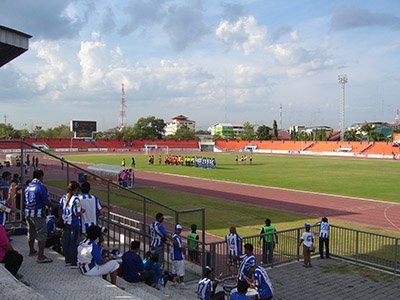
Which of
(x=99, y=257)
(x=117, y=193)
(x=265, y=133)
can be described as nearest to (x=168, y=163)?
(x=117, y=193)

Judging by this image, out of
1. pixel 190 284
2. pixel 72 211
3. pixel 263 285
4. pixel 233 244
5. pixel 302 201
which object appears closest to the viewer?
pixel 263 285

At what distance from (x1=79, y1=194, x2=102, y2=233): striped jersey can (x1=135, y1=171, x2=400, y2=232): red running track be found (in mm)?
14696

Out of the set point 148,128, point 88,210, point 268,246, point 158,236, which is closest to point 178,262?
point 158,236

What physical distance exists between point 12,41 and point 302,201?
18.4m

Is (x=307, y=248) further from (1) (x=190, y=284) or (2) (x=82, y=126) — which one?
(2) (x=82, y=126)

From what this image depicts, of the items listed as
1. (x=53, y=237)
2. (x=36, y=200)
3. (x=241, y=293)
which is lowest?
(x=241, y=293)

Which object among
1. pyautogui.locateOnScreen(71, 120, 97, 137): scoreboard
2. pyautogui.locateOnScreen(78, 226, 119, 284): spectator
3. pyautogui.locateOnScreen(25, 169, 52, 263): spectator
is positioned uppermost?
pyautogui.locateOnScreen(71, 120, 97, 137): scoreboard

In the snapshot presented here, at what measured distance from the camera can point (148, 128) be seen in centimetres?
14000

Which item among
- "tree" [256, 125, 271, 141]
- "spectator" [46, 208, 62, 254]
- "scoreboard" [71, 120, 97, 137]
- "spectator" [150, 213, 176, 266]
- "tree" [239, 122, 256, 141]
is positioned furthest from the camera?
"tree" [239, 122, 256, 141]

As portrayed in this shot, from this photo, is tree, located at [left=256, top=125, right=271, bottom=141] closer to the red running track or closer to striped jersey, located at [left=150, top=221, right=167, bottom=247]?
the red running track

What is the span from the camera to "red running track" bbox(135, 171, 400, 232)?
20.2 meters

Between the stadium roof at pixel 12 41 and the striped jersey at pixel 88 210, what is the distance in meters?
8.14

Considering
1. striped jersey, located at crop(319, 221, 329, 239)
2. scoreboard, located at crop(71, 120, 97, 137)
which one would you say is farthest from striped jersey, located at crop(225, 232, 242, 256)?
scoreboard, located at crop(71, 120, 97, 137)

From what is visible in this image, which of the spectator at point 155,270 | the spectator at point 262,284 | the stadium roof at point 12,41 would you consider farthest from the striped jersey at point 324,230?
the stadium roof at point 12,41
